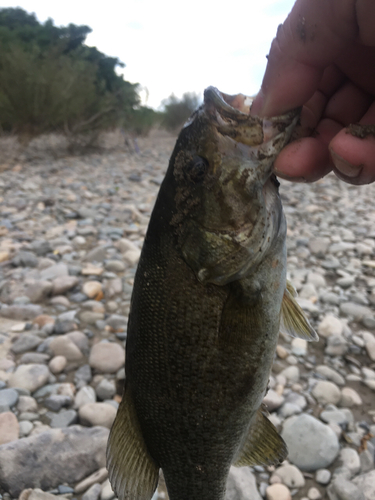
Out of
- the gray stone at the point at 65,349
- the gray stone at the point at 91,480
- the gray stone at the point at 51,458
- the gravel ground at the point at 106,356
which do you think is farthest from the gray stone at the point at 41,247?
the gray stone at the point at 91,480

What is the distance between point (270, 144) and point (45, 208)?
21.9 feet

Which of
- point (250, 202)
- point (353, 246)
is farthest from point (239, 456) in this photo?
point (353, 246)

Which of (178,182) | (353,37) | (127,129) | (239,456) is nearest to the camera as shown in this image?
(353,37)

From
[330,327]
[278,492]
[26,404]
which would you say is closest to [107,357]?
[26,404]

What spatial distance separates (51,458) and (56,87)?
42.0ft

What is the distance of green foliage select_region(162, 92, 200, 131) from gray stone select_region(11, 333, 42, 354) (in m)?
21.1

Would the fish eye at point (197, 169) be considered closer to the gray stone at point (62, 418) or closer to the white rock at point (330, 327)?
the gray stone at point (62, 418)

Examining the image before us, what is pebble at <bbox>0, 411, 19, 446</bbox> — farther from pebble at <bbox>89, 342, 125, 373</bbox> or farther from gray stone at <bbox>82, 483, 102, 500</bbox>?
pebble at <bbox>89, 342, 125, 373</bbox>

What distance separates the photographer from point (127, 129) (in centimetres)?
1969

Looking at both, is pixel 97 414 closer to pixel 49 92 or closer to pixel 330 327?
pixel 330 327

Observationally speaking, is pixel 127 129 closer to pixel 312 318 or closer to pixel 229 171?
pixel 312 318

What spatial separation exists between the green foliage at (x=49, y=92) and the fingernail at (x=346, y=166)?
12.2 meters

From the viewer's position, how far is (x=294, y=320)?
2.00 metres

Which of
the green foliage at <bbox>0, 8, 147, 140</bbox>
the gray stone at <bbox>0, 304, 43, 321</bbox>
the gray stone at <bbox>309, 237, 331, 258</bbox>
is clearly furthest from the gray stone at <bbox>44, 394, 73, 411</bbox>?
the green foliage at <bbox>0, 8, 147, 140</bbox>
